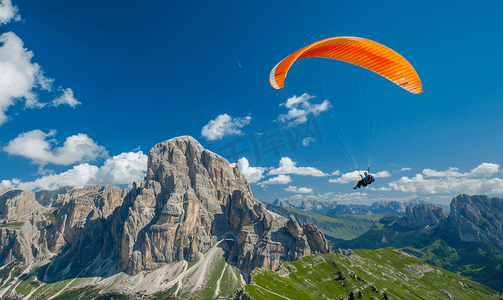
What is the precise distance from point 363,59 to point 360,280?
93961 millimetres

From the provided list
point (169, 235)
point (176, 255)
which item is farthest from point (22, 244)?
point (176, 255)

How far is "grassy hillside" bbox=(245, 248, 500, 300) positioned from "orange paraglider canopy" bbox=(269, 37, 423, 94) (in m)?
48.6

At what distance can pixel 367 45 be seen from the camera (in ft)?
83.6

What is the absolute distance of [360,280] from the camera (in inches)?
3546

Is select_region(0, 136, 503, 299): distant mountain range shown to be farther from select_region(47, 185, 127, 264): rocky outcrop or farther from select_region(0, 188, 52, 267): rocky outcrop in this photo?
select_region(47, 185, 127, 264): rocky outcrop

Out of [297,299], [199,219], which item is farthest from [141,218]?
[297,299]

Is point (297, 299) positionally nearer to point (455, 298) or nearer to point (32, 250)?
point (455, 298)

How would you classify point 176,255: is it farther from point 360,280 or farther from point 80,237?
point 360,280

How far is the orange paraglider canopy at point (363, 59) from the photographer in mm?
25250

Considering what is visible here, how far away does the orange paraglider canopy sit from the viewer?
25250 mm

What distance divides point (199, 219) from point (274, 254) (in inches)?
2879

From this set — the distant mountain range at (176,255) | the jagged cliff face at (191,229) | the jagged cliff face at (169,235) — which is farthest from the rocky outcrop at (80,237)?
the jagged cliff face at (191,229)

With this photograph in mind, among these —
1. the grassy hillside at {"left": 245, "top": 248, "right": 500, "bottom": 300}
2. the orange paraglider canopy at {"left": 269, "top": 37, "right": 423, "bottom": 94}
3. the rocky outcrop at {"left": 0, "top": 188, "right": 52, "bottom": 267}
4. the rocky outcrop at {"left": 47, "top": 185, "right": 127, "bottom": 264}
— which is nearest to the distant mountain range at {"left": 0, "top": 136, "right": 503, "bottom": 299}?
the rocky outcrop at {"left": 0, "top": 188, "right": 52, "bottom": 267}

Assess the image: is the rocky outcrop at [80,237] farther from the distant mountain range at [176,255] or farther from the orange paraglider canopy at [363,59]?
the orange paraglider canopy at [363,59]
